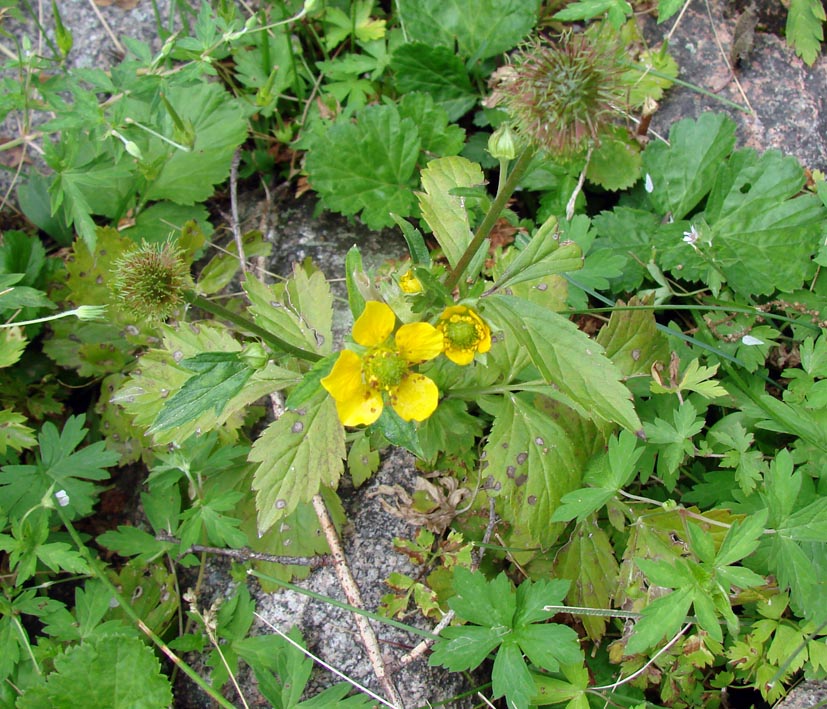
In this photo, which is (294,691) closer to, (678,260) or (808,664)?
(808,664)

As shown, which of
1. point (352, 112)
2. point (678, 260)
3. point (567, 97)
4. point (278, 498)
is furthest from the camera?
point (352, 112)

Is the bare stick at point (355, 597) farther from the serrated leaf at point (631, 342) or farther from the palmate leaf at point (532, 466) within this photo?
the serrated leaf at point (631, 342)

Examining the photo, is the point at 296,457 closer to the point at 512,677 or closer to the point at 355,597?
the point at 355,597

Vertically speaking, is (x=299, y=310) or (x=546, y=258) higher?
(x=546, y=258)

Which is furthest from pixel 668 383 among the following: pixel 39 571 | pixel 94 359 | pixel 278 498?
pixel 39 571

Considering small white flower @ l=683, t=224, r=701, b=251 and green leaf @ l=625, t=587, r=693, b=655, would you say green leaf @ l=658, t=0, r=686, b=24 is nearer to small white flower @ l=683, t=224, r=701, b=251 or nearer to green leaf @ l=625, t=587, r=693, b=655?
small white flower @ l=683, t=224, r=701, b=251

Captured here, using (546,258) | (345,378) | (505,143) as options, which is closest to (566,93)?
(505,143)

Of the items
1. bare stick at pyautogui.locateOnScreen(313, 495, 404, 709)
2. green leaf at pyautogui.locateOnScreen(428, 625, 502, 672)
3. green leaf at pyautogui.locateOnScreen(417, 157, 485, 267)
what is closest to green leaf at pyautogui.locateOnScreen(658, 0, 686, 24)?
green leaf at pyautogui.locateOnScreen(417, 157, 485, 267)

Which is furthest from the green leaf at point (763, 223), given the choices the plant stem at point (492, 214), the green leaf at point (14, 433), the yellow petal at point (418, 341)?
the green leaf at point (14, 433)
